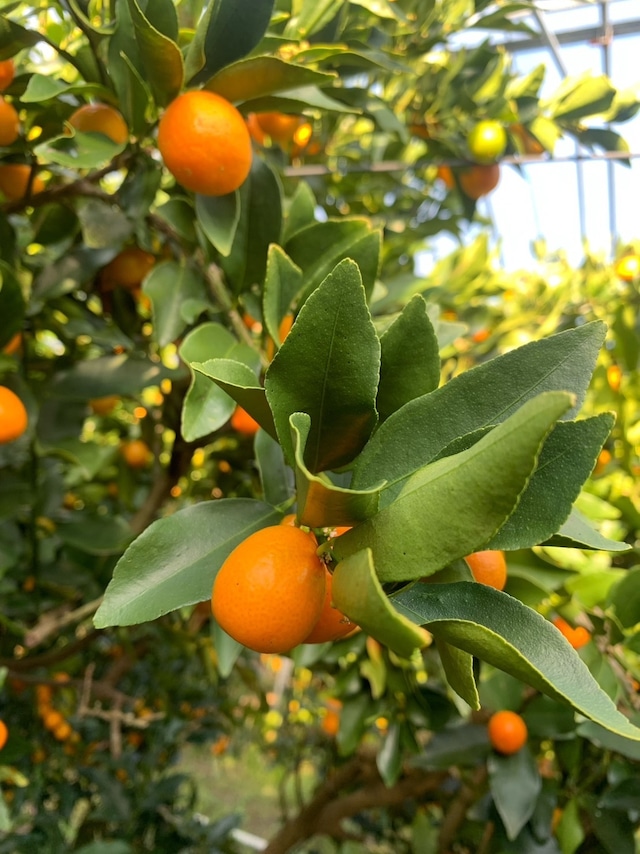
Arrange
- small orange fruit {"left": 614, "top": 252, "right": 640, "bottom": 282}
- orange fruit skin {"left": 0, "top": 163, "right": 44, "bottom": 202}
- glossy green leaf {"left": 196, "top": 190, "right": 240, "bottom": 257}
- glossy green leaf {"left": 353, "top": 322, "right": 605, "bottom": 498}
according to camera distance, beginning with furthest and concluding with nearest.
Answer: small orange fruit {"left": 614, "top": 252, "right": 640, "bottom": 282}
orange fruit skin {"left": 0, "top": 163, "right": 44, "bottom": 202}
glossy green leaf {"left": 196, "top": 190, "right": 240, "bottom": 257}
glossy green leaf {"left": 353, "top": 322, "right": 605, "bottom": 498}

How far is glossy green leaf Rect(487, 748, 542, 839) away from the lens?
2.85ft

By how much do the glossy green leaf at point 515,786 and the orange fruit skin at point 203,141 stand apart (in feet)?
2.78

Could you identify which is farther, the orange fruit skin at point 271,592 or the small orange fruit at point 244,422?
the small orange fruit at point 244,422

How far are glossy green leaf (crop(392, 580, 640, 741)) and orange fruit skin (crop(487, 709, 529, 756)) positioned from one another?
0.64 metres

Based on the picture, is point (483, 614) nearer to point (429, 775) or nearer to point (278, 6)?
point (278, 6)

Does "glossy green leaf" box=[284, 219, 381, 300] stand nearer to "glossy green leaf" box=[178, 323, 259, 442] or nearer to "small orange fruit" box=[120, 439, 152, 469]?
"glossy green leaf" box=[178, 323, 259, 442]

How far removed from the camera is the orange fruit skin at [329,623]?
16.4 inches

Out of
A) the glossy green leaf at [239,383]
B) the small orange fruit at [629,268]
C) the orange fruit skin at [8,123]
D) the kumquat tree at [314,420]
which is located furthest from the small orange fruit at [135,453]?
the small orange fruit at [629,268]

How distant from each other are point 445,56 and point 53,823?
5.44ft

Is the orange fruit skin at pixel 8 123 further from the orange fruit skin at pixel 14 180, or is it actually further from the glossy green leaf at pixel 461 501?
the glossy green leaf at pixel 461 501

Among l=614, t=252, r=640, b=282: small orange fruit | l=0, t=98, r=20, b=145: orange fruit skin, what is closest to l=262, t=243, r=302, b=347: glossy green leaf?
l=0, t=98, r=20, b=145: orange fruit skin

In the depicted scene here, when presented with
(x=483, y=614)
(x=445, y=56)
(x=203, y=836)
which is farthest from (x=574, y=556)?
(x=203, y=836)

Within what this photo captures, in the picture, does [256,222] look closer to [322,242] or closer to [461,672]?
[322,242]

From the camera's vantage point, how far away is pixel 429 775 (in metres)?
1.48
